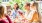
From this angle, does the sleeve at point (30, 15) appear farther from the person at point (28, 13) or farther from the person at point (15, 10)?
the person at point (15, 10)

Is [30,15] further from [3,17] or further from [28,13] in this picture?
[3,17]

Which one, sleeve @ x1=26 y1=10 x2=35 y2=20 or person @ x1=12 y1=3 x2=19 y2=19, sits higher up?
person @ x1=12 y1=3 x2=19 y2=19

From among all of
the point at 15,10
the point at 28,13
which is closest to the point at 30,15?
the point at 28,13

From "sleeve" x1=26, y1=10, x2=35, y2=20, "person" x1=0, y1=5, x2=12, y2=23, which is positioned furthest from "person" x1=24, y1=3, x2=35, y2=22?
"person" x1=0, y1=5, x2=12, y2=23

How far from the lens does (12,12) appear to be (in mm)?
876

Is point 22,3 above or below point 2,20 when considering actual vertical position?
above

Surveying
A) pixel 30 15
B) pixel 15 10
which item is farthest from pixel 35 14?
pixel 15 10

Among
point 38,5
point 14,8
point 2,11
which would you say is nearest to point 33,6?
point 38,5

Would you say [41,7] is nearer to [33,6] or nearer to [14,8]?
[33,6]

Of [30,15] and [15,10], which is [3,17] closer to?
[15,10]

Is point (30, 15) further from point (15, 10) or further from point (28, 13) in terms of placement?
point (15, 10)

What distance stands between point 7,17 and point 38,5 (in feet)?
0.87

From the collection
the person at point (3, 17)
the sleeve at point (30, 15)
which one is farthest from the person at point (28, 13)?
the person at point (3, 17)

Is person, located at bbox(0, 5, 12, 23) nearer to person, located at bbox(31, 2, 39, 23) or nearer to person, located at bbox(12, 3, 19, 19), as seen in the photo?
person, located at bbox(12, 3, 19, 19)
